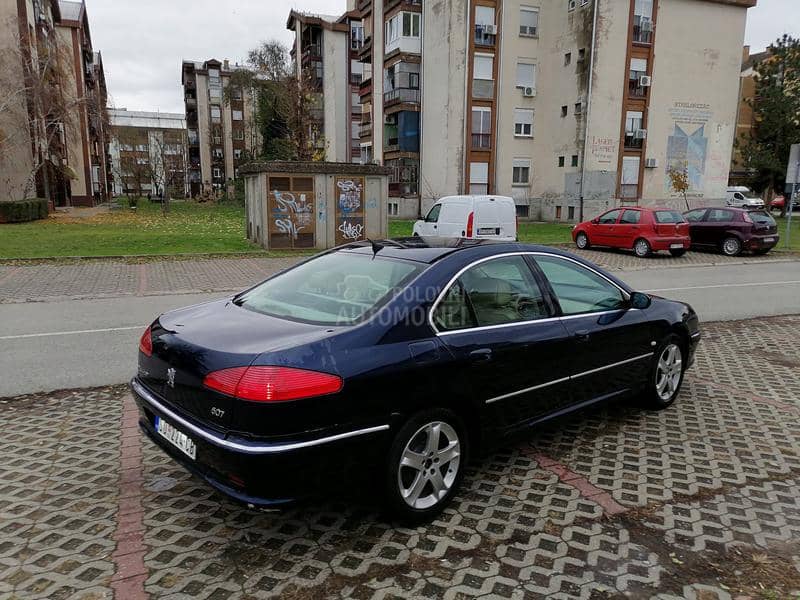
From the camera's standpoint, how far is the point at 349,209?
61.2 ft

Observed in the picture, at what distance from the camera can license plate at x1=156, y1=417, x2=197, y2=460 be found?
3.08 meters

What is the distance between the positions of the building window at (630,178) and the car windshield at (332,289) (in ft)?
116

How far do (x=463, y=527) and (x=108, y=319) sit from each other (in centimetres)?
730

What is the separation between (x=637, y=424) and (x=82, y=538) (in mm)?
4086

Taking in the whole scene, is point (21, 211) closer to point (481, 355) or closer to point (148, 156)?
point (481, 355)

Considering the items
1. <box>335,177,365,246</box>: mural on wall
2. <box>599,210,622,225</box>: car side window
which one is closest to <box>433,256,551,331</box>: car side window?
<box>335,177,365,246</box>: mural on wall

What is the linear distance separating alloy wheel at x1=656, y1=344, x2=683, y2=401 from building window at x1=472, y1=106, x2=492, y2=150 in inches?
1310

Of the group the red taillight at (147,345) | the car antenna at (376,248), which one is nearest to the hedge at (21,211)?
the red taillight at (147,345)

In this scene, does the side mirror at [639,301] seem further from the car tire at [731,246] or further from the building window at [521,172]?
the building window at [521,172]

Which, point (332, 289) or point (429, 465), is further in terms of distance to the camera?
point (332, 289)

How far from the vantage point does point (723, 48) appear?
1452 inches

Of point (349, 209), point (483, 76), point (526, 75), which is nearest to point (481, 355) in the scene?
point (349, 209)

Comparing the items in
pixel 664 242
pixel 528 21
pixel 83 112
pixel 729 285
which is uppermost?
pixel 528 21

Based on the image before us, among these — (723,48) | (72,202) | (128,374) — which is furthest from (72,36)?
(128,374)
